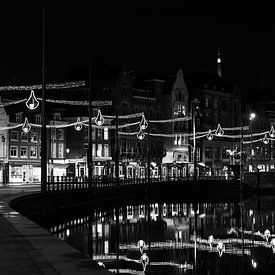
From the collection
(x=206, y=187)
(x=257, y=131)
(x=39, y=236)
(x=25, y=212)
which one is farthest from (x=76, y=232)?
(x=257, y=131)

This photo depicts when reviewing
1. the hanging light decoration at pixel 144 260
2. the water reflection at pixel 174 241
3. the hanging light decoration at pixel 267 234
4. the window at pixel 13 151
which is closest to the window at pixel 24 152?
the window at pixel 13 151

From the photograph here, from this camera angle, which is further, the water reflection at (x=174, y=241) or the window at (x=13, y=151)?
the window at (x=13, y=151)

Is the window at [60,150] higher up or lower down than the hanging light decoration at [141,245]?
higher up

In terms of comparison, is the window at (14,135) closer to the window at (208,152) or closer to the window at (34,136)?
the window at (34,136)

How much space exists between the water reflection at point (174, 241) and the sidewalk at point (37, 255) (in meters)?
4.00

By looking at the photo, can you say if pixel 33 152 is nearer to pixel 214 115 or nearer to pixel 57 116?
pixel 57 116

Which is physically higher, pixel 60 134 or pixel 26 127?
pixel 60 134

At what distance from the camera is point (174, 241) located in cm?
3456

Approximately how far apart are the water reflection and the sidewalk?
4.00m

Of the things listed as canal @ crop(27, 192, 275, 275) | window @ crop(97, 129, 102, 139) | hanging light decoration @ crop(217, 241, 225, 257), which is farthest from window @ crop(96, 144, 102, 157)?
hanging light decoration @ crop(217, 241, 225, 257)

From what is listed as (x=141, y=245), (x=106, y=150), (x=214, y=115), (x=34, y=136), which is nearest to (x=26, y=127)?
(x=34, y=136)

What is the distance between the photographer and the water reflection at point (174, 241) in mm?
24984

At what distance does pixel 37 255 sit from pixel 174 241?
60.9 ft

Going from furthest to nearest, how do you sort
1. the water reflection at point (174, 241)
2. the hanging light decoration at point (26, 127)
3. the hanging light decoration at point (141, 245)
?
the hanging light decoration at point (26, 127) < the hanging light decoration at point (141, 245) < the water reflection at point (174, 241)
